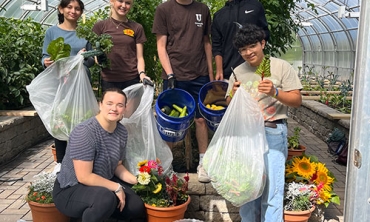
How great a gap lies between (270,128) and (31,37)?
4452 millimetres

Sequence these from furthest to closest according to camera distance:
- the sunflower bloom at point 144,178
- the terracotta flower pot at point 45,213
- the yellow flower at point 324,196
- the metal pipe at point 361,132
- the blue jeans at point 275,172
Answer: the yellow flower at point 324,196, the terracotta flower pot at point 45,213, the sunflower bloom at point 144,178, the blue jeans at point 275,172, the metal pipe at point 361,132

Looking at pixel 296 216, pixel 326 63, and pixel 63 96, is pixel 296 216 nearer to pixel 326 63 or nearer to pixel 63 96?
pixel 63 96

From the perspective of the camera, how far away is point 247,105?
2227 millimetres

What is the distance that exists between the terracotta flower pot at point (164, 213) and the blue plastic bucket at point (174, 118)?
50 cm

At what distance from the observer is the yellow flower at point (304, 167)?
289 cm

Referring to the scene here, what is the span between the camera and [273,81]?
7.27 feet

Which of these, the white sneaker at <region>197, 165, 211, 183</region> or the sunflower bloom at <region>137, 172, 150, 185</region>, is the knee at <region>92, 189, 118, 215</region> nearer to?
the sunflower bloom at <region>137, 172, 150, 185</region>

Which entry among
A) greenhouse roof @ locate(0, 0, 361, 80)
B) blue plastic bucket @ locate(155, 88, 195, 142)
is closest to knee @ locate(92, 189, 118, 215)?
blue plastic bucket @ locate(155, 88, 195, 142)

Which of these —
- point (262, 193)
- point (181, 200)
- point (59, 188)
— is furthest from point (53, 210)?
point (262, 193)

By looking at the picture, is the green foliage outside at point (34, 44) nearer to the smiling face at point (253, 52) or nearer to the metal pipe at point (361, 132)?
the smiling face at point (253, 52)

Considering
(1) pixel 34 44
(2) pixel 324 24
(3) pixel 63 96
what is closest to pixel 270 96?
(3) pixel 63 96

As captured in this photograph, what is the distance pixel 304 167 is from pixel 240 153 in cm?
96

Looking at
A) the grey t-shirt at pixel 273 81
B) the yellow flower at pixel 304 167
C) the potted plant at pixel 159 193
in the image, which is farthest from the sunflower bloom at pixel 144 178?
the yellow flower at pixel 304 167

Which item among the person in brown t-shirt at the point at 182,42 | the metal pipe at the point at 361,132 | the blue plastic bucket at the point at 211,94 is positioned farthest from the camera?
the person in brown t-shirt at the point at 182,42
